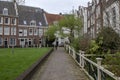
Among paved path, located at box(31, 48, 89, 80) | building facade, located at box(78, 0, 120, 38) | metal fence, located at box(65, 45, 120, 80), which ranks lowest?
paved path, located at box(31, 48, 89, 80)

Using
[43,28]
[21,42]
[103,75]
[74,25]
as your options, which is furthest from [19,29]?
[103,75]

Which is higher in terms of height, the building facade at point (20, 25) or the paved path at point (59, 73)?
the building facade at point (20, 25)

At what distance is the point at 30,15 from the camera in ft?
298

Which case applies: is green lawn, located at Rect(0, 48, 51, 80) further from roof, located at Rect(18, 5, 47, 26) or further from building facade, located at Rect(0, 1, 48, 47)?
roof, located at Rect(18, 5, 47, 26)

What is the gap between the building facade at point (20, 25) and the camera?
8094cm

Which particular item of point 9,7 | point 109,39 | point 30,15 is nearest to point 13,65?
point 109,39

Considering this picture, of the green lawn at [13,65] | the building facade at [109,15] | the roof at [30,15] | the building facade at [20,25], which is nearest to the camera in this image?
the building facade at [109,15]

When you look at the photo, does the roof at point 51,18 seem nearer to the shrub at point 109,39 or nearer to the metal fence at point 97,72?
the shrub at point 109,39

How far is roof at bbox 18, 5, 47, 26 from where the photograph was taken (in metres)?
87.1

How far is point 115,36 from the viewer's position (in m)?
19.0

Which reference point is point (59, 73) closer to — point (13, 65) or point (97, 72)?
point (13, 65)

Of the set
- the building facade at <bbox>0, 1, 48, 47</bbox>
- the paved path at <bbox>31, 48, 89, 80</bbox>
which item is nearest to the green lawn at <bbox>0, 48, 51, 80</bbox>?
the paved path at <bbox>31, 48, 89, 80</bbox>

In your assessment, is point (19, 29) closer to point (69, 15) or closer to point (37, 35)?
point (37, 35)

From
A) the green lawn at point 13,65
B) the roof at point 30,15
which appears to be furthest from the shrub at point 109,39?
the roof at point 30,15
